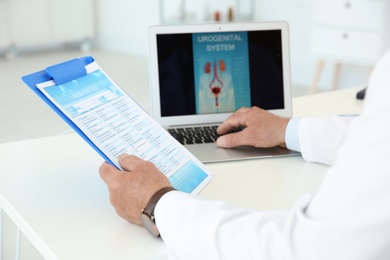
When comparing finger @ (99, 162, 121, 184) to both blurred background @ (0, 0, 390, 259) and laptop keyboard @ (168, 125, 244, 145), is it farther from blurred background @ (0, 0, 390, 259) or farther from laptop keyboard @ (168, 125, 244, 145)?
blurred background @ (0, 0, 390, 259)

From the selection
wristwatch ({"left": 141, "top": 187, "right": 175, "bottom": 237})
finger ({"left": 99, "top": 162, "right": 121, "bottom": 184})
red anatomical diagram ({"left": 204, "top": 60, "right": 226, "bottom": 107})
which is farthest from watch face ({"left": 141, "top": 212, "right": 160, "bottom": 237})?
red anatomical diagram ({"left": 204, "top": 60, "right": 226, "bottom": 107})

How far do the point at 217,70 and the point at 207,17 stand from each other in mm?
4016

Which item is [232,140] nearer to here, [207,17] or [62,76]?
[62,76]

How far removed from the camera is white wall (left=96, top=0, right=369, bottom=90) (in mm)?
5059

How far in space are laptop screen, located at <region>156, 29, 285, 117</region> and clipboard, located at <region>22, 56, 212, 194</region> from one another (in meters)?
0.33

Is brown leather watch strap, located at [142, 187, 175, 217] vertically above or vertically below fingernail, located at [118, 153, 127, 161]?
below

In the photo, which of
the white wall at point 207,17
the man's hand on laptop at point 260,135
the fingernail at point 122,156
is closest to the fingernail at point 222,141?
the man's hand on laptop at point 260,135

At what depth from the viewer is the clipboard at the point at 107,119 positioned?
1151 millimetres

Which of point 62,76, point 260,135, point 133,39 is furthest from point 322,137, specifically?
point 133,39

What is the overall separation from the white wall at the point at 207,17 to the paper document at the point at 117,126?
3.60m

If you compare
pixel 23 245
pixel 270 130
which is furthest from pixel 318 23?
pixel 270 130

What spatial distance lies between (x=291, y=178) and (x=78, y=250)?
1.65 feet

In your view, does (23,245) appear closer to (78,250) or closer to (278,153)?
(278,153)

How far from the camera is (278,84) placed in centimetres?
167
